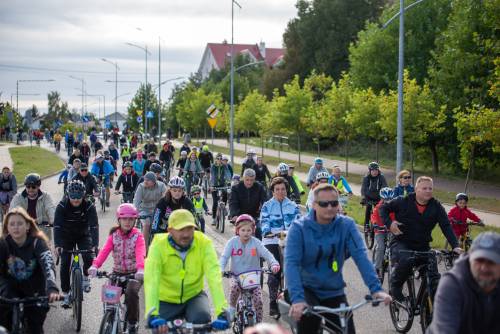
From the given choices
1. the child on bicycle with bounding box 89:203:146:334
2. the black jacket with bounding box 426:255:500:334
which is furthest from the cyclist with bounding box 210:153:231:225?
the black jacket with bounding box 426:255:500:334

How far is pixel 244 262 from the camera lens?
28.5 feet

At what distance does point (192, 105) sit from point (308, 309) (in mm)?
66185

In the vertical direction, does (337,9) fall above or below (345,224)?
above

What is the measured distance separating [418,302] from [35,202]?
18.7 feet

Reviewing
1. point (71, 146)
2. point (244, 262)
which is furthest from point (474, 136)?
point (71, 146)

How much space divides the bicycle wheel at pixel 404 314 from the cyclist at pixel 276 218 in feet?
5.11

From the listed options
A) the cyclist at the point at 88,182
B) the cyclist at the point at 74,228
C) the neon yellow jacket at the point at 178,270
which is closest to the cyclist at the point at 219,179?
the cyclist at the point at 88,182

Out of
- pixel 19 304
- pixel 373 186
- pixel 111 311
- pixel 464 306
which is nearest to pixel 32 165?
pixel 373 186

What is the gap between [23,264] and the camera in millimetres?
6734

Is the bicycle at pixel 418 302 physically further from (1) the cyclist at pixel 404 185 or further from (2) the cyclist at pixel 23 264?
(1) the cyclist at pixel 404 185

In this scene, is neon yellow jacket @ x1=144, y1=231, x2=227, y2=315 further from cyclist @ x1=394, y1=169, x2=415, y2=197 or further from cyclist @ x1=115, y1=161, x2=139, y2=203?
cyclist @ x1=115, y1=161, x2=139, y2=203

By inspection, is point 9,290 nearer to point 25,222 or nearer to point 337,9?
point 25,222

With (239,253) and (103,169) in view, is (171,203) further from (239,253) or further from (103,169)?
(103,169)

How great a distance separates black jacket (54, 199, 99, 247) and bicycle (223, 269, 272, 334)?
7.46 feet
